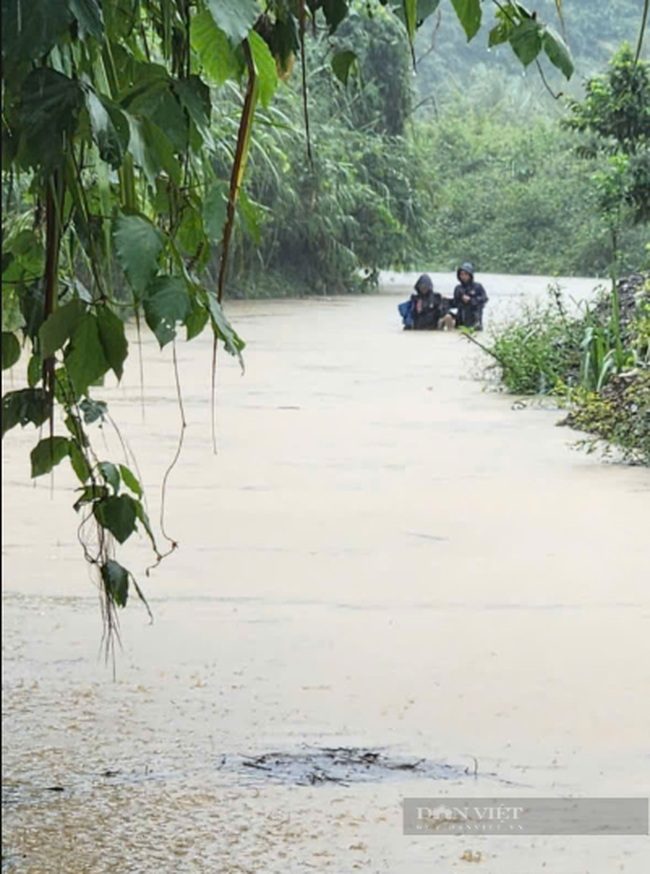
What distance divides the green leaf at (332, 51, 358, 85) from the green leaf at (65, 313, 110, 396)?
0.50m

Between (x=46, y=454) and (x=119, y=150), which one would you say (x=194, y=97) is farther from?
(x=46, y=454)

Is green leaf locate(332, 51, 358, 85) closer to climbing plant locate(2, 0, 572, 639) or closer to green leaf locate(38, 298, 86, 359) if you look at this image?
climbing plant locate(2, 0, 572, 639)

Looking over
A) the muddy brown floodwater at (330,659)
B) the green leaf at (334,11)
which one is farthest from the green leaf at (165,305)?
the muddy brown floodwater at (330,659)

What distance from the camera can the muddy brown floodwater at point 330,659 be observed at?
246 centimetres

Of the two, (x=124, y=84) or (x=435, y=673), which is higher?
(x=124, y=84)

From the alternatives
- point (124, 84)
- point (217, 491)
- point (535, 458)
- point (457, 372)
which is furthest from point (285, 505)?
point (457, 372)

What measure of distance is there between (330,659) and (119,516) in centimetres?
194

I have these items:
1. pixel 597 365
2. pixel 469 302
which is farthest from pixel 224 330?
pixel 469 302

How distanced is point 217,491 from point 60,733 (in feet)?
9.85

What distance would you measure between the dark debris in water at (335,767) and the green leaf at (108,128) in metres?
1.63

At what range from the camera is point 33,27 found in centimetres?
109

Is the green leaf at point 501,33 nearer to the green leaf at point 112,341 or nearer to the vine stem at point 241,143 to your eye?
the vine stem at point 241,143

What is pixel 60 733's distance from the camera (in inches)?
116

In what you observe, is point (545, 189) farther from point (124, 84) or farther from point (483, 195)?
point (124, 84)
